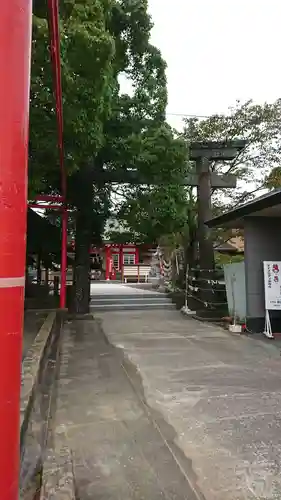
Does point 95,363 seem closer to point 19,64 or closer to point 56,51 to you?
point 56,51

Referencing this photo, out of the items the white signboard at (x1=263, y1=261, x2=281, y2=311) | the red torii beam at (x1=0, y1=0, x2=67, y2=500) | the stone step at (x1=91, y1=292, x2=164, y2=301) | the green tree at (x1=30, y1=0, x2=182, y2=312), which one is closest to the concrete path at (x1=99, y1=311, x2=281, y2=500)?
the white signboard at (x1=263, y1=261, x2=281, y2=311)

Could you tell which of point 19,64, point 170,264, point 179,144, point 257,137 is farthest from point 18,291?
point 170,264

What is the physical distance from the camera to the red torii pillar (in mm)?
1340

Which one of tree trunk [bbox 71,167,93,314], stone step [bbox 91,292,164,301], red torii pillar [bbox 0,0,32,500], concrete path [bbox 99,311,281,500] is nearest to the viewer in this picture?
red torii pillar [bbox 0,0,32,500]

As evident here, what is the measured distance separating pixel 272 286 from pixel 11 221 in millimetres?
8133

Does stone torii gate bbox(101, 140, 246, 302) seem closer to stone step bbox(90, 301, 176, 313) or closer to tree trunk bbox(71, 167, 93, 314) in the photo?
stone step bbox(90, 301, 176, 313)

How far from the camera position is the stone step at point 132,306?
545 inches

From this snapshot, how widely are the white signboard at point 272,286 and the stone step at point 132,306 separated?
5.71 metres

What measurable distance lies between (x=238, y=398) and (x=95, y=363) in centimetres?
253

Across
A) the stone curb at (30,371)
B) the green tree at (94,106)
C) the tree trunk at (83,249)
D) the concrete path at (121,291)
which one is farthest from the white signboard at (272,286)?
the concrete path at (121,291)

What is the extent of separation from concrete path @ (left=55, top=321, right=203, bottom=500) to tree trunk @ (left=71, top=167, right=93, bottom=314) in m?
6.17

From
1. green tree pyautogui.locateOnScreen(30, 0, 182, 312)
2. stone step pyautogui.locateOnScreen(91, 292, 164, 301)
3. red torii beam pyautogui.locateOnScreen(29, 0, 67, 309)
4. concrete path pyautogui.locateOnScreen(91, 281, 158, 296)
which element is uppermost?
green tree pyautogui.locateOnScreen(30, 0, 182, 312)

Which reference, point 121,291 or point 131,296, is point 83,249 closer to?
point 131,296

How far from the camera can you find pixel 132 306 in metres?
14.2
